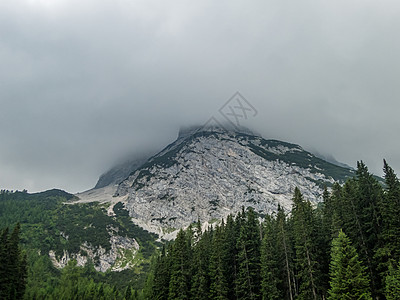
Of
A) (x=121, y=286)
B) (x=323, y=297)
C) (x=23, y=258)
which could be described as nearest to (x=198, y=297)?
(x=323, y=297)

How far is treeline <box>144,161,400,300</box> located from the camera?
35688 millimetres

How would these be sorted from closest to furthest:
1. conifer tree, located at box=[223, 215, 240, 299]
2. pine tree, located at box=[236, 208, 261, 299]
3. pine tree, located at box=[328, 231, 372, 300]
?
1. pine tree, located at box=[328, 231, 372, 300]
2. pine tree, located at box=[236, 208, 261, 299]
3. conifer tree, located at box=[223, 215, 240, 299]

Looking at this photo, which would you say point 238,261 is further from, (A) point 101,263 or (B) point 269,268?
(A) point 101,263

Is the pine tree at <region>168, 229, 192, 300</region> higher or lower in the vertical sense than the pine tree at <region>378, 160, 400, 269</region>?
lower

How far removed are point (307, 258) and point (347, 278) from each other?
904 centimetres

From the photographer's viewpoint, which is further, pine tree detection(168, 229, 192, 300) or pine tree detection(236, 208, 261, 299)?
pine tree detection(168, 229, 192, 300)

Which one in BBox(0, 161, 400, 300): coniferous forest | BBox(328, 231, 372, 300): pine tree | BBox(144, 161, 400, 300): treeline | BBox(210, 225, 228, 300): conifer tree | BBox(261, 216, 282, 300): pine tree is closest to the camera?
BBox(328, 231, 372, 300): pine tree

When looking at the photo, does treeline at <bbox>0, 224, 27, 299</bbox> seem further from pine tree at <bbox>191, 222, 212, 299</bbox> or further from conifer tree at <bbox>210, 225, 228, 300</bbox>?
conifer tree at <bbox>210, 225, 228, 300</bbox>

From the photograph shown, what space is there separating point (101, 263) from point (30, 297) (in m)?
125

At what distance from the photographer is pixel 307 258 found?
142 ft

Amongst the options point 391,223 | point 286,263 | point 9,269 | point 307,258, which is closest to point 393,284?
point 391,223

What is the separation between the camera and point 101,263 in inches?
7781

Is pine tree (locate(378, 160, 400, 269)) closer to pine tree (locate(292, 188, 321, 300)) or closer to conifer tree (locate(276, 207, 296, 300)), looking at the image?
pine tree (locate(292, 188, 321, 300))

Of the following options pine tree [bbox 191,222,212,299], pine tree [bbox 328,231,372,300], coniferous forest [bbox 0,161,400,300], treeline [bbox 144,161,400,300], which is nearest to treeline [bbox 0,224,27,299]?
coniferous forest [bbox 0,161,400,300]
